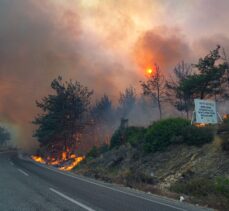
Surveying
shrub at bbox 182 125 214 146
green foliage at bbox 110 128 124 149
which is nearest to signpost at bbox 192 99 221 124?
shrub at bbox 182 125 214 146

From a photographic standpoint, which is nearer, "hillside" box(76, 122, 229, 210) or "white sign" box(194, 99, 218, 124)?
"hillside" box(76, 122, 229, 210)

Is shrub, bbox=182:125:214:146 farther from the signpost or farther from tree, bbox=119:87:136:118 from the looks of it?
tree, bbox=119:87:136:118

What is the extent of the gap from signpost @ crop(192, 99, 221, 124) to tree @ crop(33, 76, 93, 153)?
87.4 feet

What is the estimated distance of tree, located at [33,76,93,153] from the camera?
4475 centimetres

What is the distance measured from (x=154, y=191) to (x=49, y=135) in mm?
33361

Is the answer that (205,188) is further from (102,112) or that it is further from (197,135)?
(102,112)

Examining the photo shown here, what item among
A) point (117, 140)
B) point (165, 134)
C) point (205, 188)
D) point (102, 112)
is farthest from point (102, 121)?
point (205, 188)

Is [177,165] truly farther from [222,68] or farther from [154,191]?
[222,68]

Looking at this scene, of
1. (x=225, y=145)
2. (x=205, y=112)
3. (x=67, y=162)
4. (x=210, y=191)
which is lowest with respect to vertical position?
(x=210, y=191)

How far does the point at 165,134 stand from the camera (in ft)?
69.1

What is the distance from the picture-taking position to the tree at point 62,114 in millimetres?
44750

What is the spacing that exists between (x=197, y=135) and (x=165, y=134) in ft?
8.35

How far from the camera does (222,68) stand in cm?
3123

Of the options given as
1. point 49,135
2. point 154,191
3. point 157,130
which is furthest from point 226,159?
point 49,135
